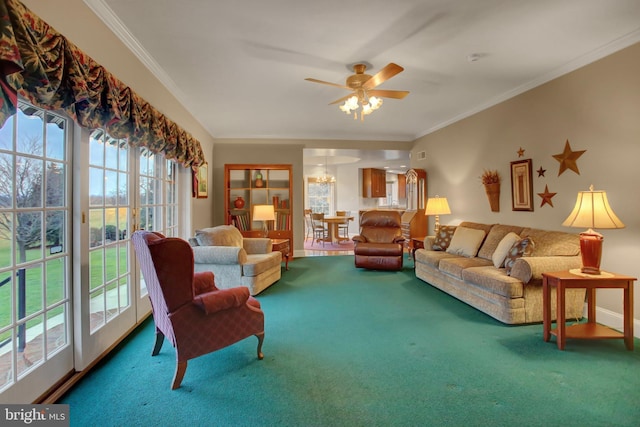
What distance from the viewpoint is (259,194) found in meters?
6.52

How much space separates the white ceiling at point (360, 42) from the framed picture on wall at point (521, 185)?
3.20ft

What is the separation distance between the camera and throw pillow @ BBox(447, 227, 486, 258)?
4126 millimetres

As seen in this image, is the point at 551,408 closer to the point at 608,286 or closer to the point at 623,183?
the point at 608,286

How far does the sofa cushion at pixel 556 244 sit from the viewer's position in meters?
3.10

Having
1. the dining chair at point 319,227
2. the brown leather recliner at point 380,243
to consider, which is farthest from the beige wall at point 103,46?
the dining chair at point 319,227

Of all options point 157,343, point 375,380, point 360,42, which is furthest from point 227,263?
point 360,42

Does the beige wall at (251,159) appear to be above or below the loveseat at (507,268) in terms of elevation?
above

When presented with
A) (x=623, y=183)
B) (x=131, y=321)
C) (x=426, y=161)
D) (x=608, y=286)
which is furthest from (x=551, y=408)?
(x=426, y=161)

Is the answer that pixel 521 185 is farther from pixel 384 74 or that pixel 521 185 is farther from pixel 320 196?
pixel 320 196

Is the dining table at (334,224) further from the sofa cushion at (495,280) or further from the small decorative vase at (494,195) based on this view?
the sofa cushion at (495,280)

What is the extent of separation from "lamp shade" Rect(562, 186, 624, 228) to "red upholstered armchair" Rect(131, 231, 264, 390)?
112 inches

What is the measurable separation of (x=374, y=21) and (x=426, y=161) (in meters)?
4.30

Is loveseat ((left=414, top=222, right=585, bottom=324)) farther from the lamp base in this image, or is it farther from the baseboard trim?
the lamp base

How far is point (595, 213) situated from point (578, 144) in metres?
1.10
